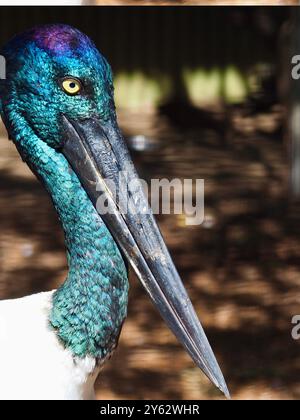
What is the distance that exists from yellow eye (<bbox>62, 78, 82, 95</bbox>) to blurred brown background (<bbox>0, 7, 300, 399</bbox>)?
1542mm

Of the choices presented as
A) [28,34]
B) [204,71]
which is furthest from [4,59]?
[204,71]

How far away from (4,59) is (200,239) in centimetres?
246

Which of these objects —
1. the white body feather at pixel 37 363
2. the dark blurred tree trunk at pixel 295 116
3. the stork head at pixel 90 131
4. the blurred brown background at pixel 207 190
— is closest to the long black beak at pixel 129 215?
the stork head at pixel 90 131

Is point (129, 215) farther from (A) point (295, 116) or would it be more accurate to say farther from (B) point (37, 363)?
(A) point (295, 116)

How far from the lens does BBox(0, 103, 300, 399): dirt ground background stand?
337cm

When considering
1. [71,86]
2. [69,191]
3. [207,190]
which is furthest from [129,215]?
[207,190]

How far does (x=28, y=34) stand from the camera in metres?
1.94

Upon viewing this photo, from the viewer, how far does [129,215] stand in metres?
1.98

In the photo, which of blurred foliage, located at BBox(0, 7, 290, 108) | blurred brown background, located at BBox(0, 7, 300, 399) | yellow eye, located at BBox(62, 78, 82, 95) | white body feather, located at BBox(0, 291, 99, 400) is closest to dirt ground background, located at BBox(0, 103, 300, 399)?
blurred brown background, located at BBox(0, 7, 300, 399)

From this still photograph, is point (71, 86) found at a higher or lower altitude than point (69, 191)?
higher

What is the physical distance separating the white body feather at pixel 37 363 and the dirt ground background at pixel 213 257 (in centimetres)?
124

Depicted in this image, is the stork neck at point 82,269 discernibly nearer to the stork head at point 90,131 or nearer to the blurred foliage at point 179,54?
the stork head at point 90,131

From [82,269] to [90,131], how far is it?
276 mm

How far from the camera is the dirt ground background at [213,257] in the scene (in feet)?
11.0
